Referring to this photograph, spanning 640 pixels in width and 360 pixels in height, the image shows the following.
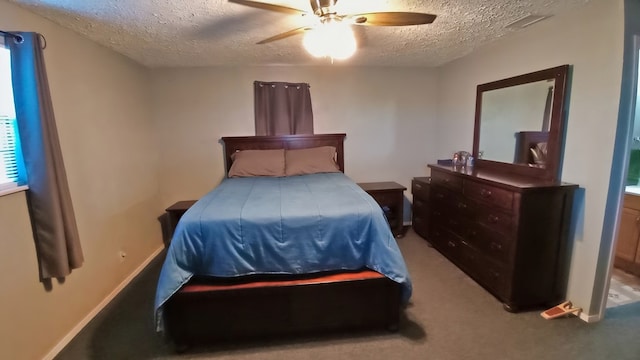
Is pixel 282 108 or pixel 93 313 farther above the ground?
pixel 282 108

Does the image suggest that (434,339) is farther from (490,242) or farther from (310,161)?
(310,161)

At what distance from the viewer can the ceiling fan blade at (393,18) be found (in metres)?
1.66

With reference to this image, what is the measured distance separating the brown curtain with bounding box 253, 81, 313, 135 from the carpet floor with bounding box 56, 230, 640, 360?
2.33 m

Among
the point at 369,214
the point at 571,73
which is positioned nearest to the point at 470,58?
the point at 571,73

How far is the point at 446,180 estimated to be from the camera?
10.2ft

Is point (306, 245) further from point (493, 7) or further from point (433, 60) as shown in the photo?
point (433, 60)

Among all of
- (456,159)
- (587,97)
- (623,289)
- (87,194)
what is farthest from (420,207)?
(87,194)

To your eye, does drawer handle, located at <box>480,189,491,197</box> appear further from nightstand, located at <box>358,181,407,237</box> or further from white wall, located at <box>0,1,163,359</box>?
white wall, located at <box>0,1,163,359</box>

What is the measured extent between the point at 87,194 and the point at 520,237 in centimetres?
321

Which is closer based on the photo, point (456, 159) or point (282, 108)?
point (456, 159)

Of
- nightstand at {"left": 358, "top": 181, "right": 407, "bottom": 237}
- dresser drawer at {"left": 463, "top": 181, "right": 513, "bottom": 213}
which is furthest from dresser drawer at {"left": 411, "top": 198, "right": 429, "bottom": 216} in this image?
dresser drawer at {"left": 463, "top": 181, "right": 513, "bottom": 213}

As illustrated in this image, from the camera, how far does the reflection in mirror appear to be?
245cm

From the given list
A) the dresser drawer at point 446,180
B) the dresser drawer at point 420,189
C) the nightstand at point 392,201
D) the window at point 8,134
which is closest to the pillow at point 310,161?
the nightstand at point 392,201

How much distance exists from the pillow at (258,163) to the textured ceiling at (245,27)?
3.42 feet
